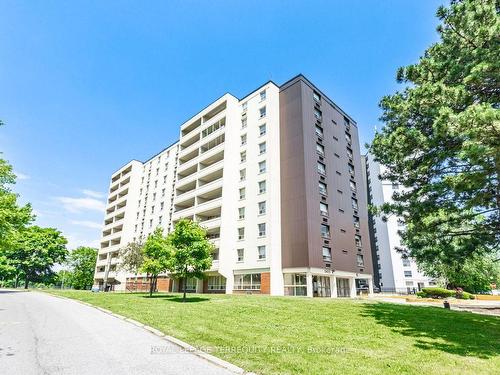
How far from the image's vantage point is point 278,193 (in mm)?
36344

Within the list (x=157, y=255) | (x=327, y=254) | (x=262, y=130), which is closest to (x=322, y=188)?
(x=327, y=254)

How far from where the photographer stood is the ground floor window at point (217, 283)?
38250mm

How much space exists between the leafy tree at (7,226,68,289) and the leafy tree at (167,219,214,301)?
188 ft

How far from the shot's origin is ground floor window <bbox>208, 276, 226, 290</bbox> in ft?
125

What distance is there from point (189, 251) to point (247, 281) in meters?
13.1

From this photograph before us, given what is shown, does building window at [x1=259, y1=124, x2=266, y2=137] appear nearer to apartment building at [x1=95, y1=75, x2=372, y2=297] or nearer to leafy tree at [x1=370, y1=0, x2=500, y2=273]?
apartment building at [x1=95, y1=75, x2=372, y2=297]

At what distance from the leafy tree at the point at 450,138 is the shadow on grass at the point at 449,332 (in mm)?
2911

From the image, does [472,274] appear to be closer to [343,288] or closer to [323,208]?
[343,288]

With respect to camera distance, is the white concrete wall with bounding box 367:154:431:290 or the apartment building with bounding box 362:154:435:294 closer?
the apartment building with bounding box 362:154:435:294

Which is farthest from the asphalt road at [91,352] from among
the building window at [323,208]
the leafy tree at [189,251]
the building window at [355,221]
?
the building window at [355,221]

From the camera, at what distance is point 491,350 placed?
9.23m

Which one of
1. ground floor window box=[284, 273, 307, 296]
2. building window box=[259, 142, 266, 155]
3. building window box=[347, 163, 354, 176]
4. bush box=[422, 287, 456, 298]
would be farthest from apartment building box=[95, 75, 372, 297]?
bush box=[422, 287, 456, 298]

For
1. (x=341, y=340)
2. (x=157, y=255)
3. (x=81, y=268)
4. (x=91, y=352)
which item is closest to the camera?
(x=91, y=352)

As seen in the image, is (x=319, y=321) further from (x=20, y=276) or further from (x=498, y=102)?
(x=20, y=276)
